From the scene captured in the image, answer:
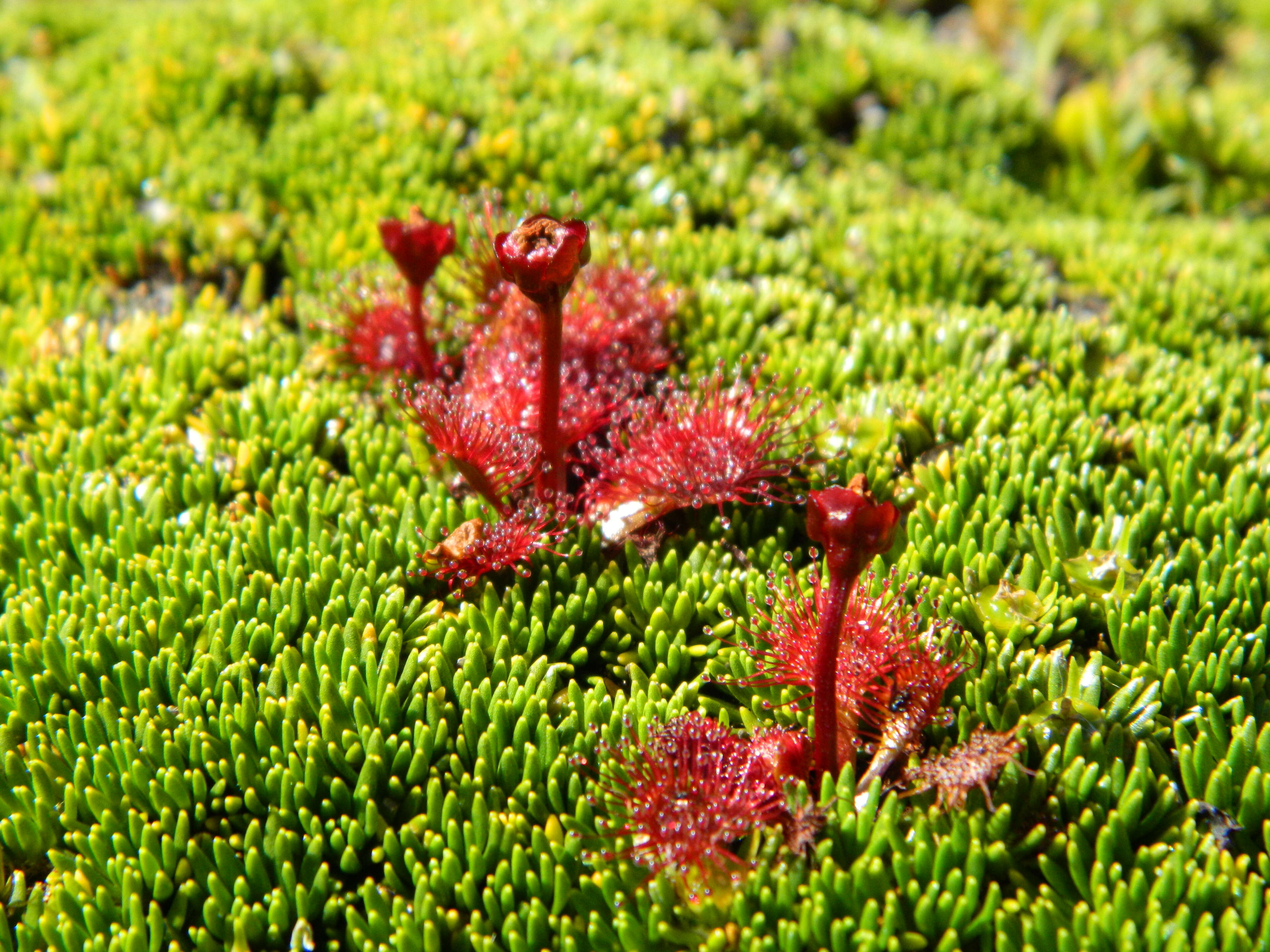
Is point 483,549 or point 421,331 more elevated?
point 421,331

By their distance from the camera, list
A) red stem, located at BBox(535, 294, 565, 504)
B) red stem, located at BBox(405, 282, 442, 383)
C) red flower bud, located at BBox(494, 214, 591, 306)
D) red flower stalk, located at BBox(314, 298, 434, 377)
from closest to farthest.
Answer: red flower bud, located at BBox(494, 214, 591, 306) → red stem, located at BBox(535, 294, 565, 504) → red stem, located at BBox(405, 282, 442, 383) → red flower stalk, located at BBox(314, 298, 434, 377)

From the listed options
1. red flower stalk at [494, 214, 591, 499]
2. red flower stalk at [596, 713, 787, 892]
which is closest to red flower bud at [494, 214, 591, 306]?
red flower stalk at [494, 214, 591, 499]

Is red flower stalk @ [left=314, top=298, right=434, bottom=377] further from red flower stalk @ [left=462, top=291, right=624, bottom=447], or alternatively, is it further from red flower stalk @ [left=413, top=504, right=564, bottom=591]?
Result: red flower stalk @ [left=413, top=504, right=564, bottom=591]

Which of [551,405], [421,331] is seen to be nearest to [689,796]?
[551,405]

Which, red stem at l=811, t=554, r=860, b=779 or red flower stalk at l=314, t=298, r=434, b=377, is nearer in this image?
red stem at l=811, t=554, r=860, b=779

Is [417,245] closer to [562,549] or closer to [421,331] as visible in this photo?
[421,331]

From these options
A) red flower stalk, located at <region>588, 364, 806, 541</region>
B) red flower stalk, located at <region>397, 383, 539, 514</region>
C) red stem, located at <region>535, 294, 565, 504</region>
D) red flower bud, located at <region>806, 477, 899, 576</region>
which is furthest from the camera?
red flower stalk, located at <region>588, 364, 806, 541</region>

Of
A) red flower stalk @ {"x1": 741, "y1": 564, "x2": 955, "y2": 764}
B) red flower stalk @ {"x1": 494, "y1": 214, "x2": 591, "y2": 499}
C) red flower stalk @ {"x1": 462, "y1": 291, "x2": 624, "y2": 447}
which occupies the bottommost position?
red flower stalk @ {"x1": 741, "y1": 564, "x2": 955, "y2": 764}
